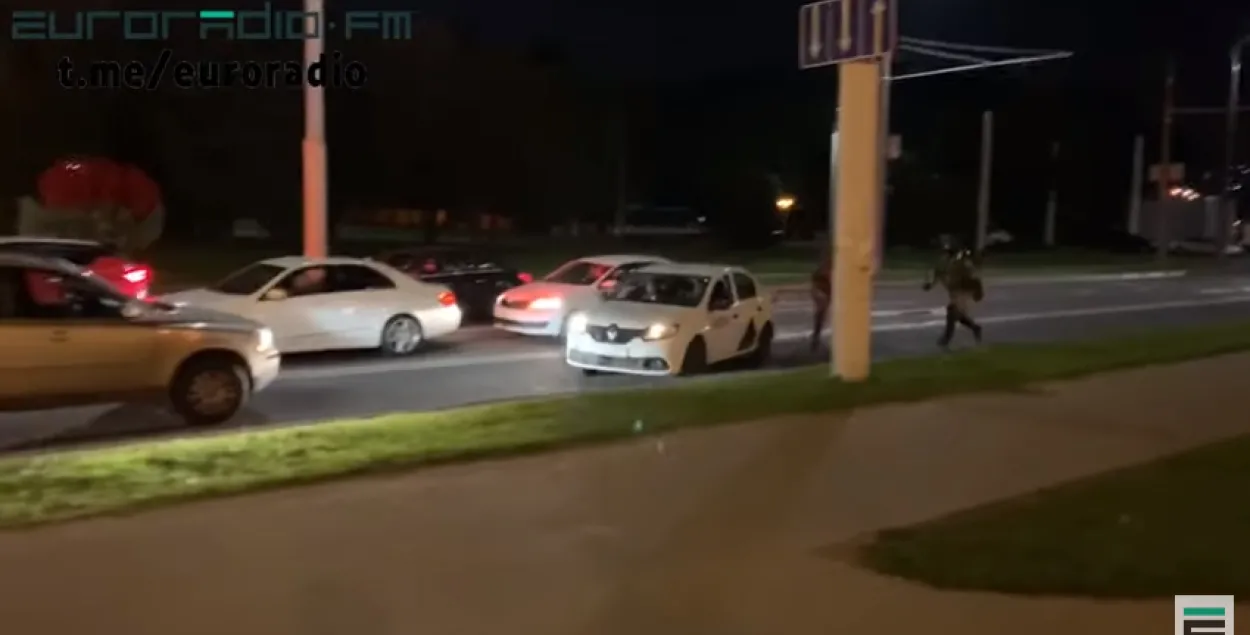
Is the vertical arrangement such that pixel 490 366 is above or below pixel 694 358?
below

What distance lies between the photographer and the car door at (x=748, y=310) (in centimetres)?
1803

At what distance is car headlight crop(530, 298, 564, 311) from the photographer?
2080cm

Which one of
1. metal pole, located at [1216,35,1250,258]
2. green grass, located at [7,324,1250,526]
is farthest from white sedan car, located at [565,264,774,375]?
metal pole, located at [1216,35,1250,258]

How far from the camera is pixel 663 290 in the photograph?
17.7 meters

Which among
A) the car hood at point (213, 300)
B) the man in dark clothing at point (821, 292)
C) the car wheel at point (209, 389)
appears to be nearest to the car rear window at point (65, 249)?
the car hood at point (213, 300)

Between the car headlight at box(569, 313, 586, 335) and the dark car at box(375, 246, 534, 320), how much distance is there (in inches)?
272

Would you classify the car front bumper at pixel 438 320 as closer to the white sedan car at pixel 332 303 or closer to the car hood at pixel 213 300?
the white sedan car at pixel 332 303

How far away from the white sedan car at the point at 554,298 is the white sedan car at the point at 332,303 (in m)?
1.67

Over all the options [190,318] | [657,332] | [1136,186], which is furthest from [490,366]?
[1136,186]

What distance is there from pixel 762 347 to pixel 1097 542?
10807 millimetres

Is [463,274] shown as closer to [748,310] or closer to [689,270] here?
[689,270]

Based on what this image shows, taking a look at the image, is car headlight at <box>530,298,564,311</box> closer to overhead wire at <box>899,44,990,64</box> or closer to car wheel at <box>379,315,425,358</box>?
car wheel at <box>379,315,425,358</box>

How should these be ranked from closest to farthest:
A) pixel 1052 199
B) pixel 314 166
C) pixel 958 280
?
pixel 958 280, pixel 314 166, pixel 1052 199

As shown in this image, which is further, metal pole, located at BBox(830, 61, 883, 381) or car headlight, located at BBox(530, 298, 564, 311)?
car headlight, located at BBox(530, 298, 564, 311)
